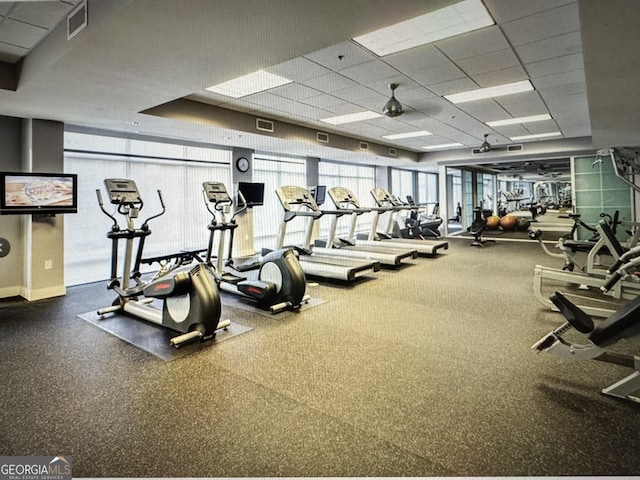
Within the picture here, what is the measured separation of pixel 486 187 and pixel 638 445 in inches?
693

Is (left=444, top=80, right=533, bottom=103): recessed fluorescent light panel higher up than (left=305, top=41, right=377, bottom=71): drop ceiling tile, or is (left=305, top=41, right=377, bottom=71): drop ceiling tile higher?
(left=444, top=80, right=533, bottom=103): recessed fluorescent light panel

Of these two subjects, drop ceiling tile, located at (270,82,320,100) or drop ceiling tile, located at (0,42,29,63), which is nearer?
drop ceiling tile, located at (0,42,29,63)

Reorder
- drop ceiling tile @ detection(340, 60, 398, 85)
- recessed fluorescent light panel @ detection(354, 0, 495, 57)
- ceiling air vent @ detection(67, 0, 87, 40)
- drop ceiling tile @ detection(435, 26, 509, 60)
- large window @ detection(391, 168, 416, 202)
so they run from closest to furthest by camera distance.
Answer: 1. ceiling air vent @ detection(67, 0, 87, 40)
2. recessed fluorescent light panel @ detection(354, 0, 495, 57)
3. drop ceiling tile @ detection(435, 26, 509, 60)
4. drop ceiling tile @ detection(340, 60, 398, 85)
5. large window @ detection(391, 168, 416, 202)

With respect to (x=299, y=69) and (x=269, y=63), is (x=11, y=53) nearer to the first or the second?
(x=269, y=63)

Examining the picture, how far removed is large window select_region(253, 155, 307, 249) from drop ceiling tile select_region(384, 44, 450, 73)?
471cm

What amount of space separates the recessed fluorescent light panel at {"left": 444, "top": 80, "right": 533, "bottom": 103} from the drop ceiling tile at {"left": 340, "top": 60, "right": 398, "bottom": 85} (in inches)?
53.2

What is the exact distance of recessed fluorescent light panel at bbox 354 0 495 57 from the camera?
274 cm

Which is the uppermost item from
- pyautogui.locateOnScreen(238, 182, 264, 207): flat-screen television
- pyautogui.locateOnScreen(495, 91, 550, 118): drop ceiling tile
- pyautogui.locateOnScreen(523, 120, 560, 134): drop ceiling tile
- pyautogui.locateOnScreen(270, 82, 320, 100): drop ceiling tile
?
pyautogui.locateOnScreen(523, 120, 560, 134): drop ceiling tile

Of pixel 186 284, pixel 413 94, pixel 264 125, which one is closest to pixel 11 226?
pixel 186 284

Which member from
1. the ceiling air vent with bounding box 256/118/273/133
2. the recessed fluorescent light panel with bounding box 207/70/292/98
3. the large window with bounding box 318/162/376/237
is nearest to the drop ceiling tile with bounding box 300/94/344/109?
the recessed fluorescent light panel with bounding box 207/70/292/98

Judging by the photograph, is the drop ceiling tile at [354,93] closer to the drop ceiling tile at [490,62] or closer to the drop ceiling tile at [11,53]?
the drop ceiling tile at [490,62]

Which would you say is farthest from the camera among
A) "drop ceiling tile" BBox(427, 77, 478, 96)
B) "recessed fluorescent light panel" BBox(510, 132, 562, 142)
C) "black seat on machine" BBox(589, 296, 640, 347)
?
"recessed fluorescent light panel" BBox(510, 132, 562, 142)

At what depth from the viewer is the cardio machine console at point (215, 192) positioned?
4738 millimetres

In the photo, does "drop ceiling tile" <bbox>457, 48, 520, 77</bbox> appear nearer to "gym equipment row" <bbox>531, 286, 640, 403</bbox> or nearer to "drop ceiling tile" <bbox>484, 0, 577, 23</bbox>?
"drop ceiling tile" <bbox>484, 0, 577, 23</bbox>
